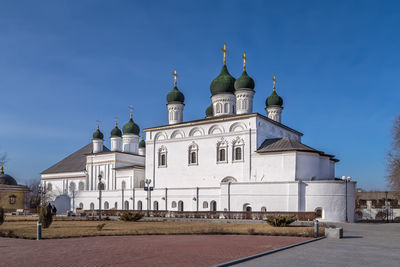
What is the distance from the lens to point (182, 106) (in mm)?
42031

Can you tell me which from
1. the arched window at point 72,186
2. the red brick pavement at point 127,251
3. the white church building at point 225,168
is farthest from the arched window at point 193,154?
the red brick pavement at point 127,251

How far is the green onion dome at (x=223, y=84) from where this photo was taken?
38938 mm

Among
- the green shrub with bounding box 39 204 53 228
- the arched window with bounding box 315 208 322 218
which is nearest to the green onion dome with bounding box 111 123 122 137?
the arched window with bounding box 315 208 322 218

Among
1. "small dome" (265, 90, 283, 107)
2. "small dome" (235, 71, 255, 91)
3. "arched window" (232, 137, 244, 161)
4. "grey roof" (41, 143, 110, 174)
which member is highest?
"small dome" (235, 71, 255, 91)

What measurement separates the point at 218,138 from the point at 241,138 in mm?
2409

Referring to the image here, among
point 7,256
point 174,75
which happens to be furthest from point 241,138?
point 7,256

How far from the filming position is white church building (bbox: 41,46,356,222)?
29.7 meters

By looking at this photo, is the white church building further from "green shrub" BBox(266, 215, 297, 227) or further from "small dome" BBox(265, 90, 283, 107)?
"green shrub" BBox(266, 215, 297, 227)

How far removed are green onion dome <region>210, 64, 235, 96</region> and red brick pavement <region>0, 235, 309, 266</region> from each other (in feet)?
82.6

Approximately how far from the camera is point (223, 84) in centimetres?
3897

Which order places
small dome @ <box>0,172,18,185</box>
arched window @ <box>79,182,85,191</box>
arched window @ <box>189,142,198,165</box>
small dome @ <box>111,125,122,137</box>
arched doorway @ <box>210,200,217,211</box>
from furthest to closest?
arched window @ <box>79,182,85,191</box> → small dome @ <box>0,172,18,185</box> → small dome @ <box>111,125,122,137</box> → arched window @ <box>189,142,198,165</box> → arched doorway @ <box>210,200,217,211</box>

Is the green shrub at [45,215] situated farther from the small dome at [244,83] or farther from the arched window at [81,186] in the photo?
the arched window at [81,186]

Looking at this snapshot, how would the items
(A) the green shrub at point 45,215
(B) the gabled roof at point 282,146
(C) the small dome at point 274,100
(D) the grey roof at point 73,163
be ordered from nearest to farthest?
1. (A) the green shrub at point 45,215
2. (B) the gabled roof at point 282,146
3. (C) the small dome at point 274,100
4. (D) the grey roof at point 73,163

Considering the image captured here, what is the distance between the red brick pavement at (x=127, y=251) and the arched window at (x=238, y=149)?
19355 millimetres
